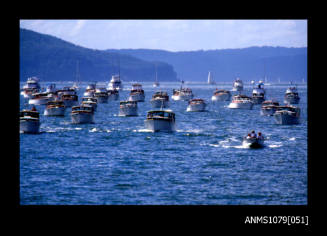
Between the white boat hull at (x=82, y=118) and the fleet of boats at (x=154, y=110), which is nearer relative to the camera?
the fleet of boats at (x=154, y=110)

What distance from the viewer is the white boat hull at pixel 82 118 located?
272ft

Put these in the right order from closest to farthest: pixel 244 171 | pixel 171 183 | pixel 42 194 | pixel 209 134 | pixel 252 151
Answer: pixel 42 194, pixel 171 183, pixel 244 171, pixel 252 151, pixel 209 134

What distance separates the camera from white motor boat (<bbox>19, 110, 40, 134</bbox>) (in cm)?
6781

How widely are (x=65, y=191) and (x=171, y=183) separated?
7.58m

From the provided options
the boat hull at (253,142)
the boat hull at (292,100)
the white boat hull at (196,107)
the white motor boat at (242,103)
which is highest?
the boat hull at (292,100)

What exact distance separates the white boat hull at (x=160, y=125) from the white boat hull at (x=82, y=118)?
617 inches

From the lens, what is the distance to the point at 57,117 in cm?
10000

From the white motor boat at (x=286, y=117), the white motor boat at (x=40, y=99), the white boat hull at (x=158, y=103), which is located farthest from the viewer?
the white motor boat at (x=40, y=99)

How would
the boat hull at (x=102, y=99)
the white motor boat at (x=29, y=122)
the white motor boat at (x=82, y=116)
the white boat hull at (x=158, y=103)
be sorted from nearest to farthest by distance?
the white motor boat at (x=29, y=122)
the white motor boat at (x=82, y=116)
the white boat hull at (x=158, y=103)
the boat hull at (x=102, y=99)

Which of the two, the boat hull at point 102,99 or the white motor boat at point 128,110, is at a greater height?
the boat hull at point 102,99

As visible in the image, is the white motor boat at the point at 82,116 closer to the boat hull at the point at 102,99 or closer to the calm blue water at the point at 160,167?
the calm blue water at the point at 160,167

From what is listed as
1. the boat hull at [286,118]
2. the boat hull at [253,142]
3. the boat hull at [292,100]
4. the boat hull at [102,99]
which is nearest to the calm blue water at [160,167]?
the boat hull at [253,142]
